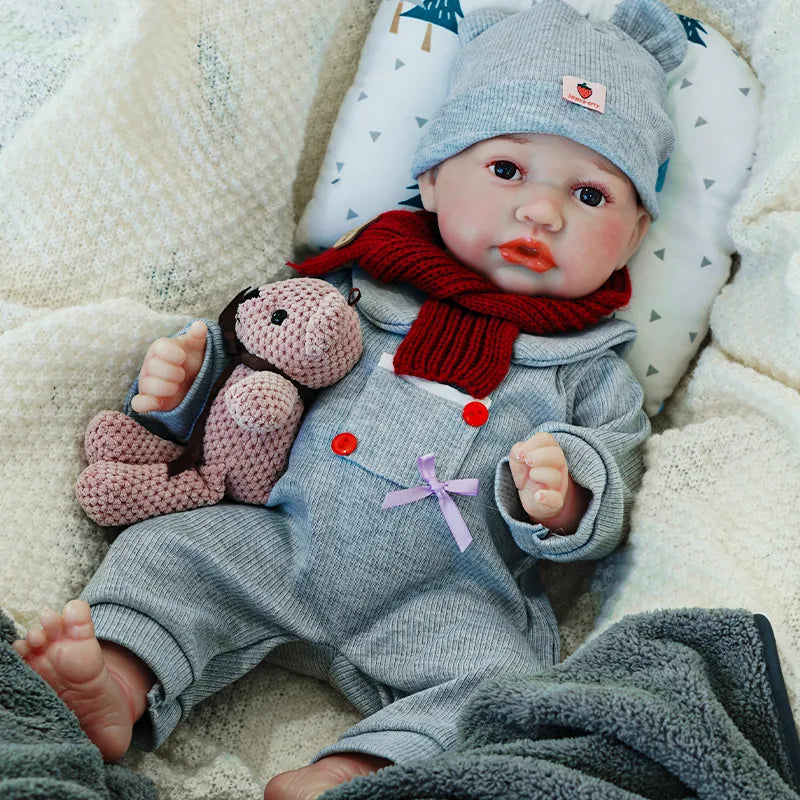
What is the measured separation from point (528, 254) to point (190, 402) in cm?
50

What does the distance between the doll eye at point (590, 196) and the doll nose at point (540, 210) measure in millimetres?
49

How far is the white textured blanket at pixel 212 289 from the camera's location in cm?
Result: 115

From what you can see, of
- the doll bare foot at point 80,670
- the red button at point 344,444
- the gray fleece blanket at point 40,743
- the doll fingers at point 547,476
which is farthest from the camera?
the red button at point 344,444

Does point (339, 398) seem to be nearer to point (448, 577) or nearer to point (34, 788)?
point (448, 577)

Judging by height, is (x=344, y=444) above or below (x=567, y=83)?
below

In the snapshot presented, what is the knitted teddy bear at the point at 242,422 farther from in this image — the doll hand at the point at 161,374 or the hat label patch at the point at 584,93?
the hat label patch at the point at 584,93

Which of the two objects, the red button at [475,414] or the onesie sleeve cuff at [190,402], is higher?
the red button at [475,414]

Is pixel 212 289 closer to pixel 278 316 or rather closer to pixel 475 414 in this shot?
pixel 278 316

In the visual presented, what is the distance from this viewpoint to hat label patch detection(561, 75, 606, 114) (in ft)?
4.18

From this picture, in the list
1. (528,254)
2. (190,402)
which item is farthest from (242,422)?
(528,254)

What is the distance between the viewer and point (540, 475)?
1119mm

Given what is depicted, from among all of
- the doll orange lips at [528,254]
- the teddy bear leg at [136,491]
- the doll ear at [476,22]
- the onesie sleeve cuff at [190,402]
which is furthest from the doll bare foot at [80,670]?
the doll ear at [476,22]

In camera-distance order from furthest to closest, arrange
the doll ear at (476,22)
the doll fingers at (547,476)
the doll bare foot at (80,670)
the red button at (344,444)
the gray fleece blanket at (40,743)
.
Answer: the doll ear at (476,22) < the red button at (344,444) < the doll fingers at (547,476) < the doll bare foot at (80,670) < the gray fleece blanket at (40,743)

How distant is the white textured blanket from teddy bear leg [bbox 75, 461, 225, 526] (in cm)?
3
